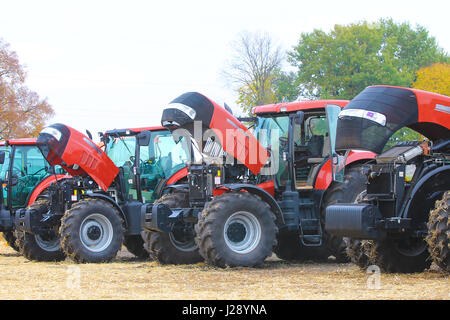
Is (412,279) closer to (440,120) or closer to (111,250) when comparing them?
(440,120)

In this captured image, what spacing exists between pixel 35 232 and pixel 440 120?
8.41 metres

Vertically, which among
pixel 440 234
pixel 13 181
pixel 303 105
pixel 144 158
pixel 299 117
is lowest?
pixel 440 234

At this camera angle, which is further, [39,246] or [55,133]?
[39,246]

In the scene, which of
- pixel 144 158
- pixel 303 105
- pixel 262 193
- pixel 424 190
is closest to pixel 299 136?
pixel 303 105

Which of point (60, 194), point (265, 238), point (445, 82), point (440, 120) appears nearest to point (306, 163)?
point (265, 238)

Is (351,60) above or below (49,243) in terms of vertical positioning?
above

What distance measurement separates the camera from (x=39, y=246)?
50.2 feet

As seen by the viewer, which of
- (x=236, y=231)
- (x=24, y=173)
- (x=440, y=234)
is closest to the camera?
(x=440, y=234)

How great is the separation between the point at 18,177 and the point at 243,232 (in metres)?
7.40

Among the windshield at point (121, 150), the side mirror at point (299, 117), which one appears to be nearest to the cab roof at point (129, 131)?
the windshield at point (121, 150)

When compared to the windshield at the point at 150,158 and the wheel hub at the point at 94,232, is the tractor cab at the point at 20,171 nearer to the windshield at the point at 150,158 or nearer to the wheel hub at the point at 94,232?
the windshield at the point at 150,158

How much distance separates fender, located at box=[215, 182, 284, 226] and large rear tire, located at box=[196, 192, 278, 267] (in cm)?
14

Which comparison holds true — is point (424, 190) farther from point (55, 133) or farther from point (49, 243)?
point (49, 243)

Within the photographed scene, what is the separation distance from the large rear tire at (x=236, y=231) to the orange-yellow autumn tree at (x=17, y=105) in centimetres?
2858
